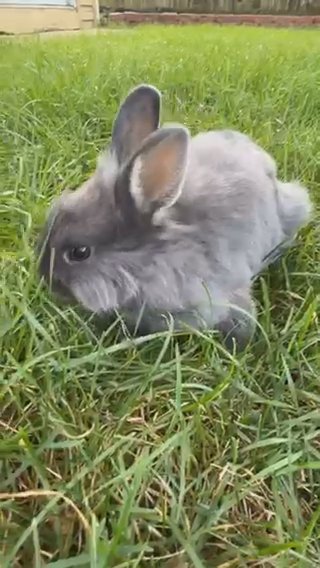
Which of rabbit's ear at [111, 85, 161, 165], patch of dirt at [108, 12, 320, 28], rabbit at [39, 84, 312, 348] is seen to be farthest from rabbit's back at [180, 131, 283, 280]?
patch of dirt at [108, 12, 320, 28]

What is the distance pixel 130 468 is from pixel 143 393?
0.22 meters

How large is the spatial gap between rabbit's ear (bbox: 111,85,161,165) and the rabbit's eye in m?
0.25

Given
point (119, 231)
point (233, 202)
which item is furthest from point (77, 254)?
point (233, 202)

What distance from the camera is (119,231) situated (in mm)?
1606

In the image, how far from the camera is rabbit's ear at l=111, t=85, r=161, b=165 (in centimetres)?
175

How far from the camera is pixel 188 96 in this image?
10.5 ft

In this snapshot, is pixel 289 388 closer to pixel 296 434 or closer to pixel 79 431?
pixel 296 434

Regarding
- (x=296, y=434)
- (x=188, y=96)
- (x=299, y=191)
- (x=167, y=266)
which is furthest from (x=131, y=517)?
(x=188, y=96)

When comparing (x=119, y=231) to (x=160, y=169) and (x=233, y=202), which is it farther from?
(x=233, y=202)

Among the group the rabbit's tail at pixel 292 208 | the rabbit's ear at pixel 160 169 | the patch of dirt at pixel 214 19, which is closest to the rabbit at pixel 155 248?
the rabbit's ear at pixel 160 169

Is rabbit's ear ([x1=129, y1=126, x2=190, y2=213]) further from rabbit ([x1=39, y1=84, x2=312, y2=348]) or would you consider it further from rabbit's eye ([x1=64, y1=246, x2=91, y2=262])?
rabbit's eye ([x1=64, y1=246, x2=91, y2=262])

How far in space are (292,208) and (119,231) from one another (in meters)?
0.50

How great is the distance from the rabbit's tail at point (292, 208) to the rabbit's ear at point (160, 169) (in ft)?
1.23

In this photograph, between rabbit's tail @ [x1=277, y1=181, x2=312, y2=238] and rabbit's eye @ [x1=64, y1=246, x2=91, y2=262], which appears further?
rabbit's tail @ [x1=277, y1=181, x2=312, y2=238]
